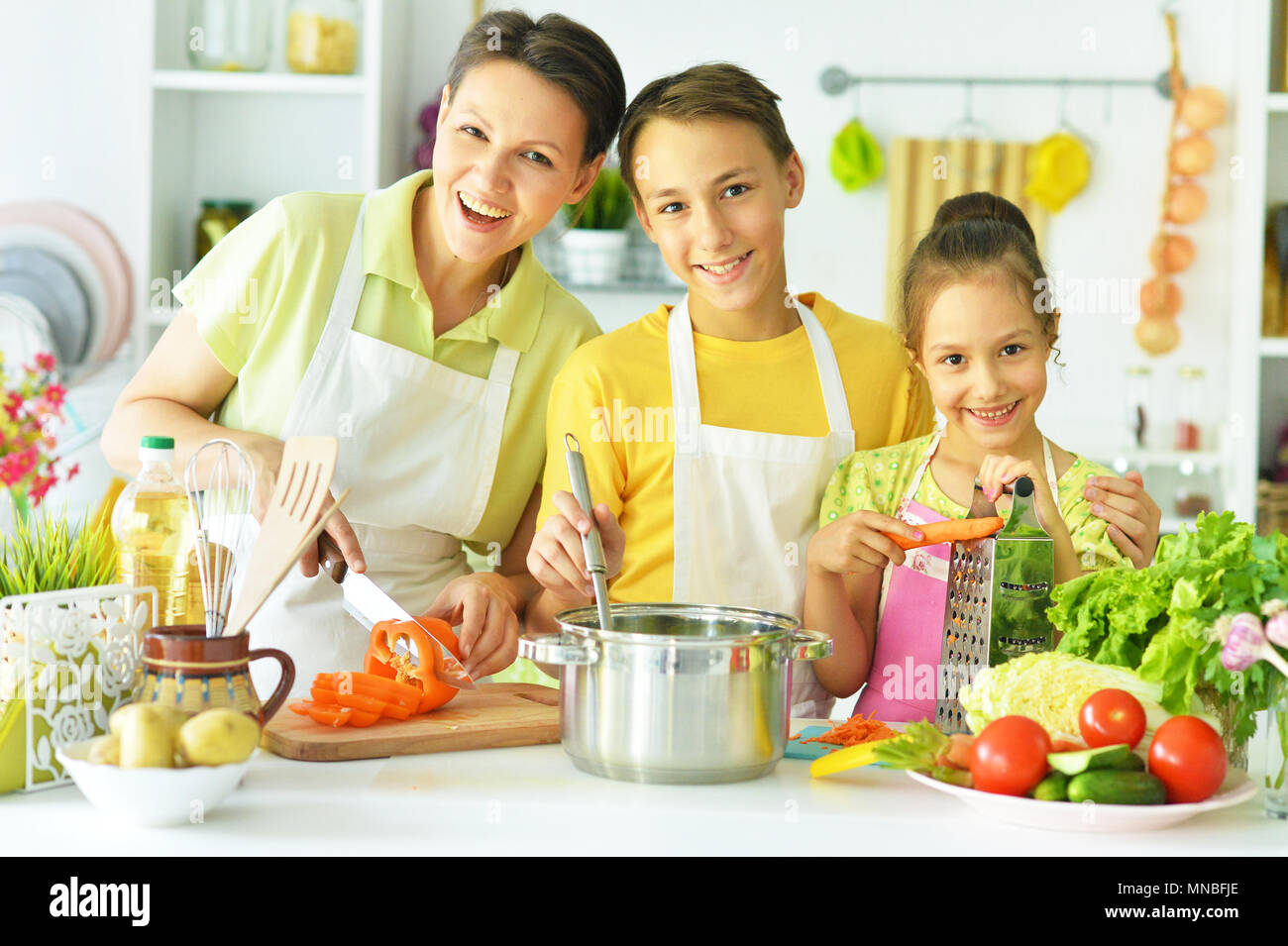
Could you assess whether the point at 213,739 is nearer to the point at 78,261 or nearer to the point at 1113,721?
the point at 1113,721

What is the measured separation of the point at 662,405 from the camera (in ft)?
5.59

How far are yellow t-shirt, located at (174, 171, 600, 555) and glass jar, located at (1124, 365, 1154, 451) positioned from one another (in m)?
2.19

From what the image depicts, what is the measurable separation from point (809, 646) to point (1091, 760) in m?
0.25

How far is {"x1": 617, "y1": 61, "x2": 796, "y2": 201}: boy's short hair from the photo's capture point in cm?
164

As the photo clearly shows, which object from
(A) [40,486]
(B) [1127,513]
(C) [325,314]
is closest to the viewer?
(B) [1127,513]

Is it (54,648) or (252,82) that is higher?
(252,82)

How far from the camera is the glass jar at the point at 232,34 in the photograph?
Result: 3287mm

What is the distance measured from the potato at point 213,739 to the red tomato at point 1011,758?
0.60 m

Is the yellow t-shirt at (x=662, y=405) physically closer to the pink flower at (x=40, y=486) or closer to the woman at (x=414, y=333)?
the woman at (x=414, y=333)

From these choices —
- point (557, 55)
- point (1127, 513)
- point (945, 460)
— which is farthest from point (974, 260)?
point (557, 55)

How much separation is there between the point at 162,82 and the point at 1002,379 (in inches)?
101

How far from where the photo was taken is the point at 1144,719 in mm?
1052
